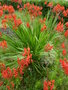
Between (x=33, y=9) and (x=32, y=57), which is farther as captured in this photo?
(x=33, y=9)

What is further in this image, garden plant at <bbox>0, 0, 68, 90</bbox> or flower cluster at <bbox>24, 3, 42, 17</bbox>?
flower cluster at <bbox>24, 3, 42, 17</bbox>

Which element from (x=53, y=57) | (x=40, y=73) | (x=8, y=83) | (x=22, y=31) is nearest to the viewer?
(x=8, y=83)

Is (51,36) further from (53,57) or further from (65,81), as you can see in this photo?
(65,81)

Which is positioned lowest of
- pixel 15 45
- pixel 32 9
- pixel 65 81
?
pixel 65 81

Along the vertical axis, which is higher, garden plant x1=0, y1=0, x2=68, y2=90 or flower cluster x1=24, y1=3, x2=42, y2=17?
flower cluster x1=24, y1=3, x2=42, y2=17

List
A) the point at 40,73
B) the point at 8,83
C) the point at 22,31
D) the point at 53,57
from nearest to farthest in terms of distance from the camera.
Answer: the point at 8,83 → the point at 40,73 → the point at 53,57 → the point at 22,31

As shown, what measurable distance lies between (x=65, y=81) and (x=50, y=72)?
1.16 feet

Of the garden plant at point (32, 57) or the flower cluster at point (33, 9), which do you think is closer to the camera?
the garden plant at point (32, 57)

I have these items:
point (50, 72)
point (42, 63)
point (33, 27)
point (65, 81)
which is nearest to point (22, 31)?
point (33, 27)

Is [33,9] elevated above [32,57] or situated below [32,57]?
above

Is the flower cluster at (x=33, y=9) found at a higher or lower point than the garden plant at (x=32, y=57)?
higher

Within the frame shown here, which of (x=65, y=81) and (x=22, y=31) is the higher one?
(x=22, y=31)

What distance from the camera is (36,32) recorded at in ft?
14.4

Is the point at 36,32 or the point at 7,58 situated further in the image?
the point at 36,32
